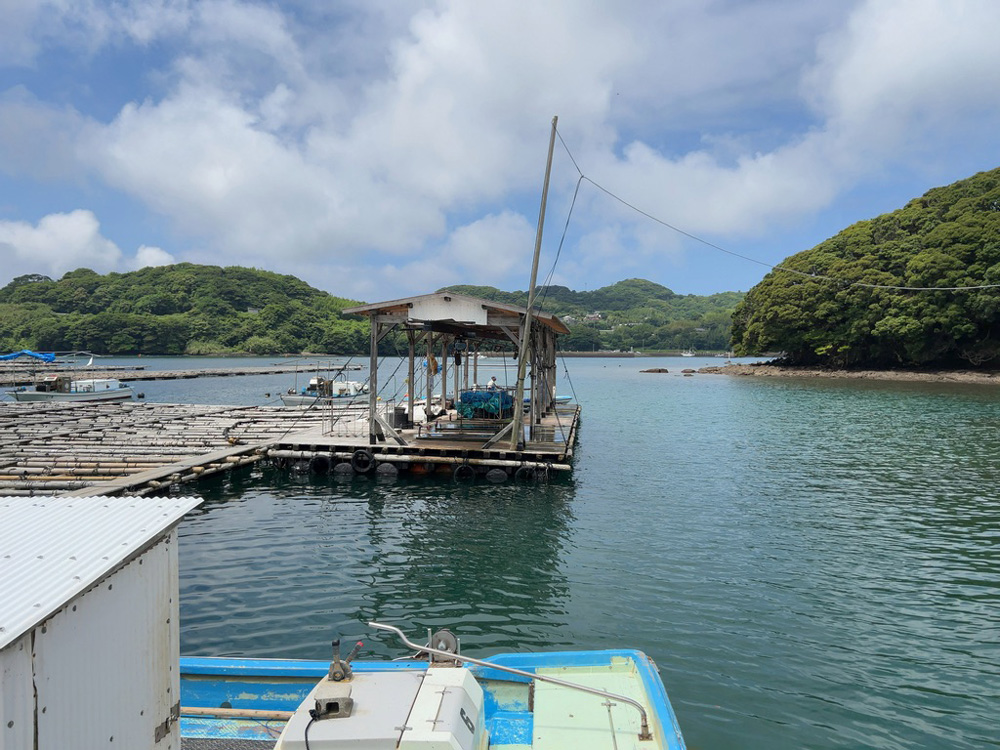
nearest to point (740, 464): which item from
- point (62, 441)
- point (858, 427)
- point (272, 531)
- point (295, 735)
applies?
point (858, 427)

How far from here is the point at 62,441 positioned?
79.8ft

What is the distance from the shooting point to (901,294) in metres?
69.9

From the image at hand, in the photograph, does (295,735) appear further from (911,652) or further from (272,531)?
(272,531)

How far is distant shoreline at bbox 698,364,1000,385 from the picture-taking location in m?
63.7

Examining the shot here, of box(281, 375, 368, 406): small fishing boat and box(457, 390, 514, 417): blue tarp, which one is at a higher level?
box(457, 390, 514, 417): blue tarp

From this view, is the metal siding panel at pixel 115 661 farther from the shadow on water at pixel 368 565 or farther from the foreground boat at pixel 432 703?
the shadow on water at pixel 368 565

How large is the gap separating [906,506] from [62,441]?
1141 inches

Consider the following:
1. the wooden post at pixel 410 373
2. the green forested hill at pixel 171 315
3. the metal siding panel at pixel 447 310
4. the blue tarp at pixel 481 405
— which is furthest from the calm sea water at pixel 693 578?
the green forested hill at pixel 171 315

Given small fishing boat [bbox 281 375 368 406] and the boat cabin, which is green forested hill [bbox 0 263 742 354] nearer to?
small fishing boat [bbox 281 375 368 406]

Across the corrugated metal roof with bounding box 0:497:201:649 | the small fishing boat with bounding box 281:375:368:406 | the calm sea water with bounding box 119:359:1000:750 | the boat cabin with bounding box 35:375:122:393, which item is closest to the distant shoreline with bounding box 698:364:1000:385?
the calm sea water with bounding box 119:359:1000:750

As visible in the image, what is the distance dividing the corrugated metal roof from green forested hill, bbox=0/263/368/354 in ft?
441

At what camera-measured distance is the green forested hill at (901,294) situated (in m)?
65.9

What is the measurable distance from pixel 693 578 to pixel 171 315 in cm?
16231

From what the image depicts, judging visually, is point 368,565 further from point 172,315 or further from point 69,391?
point 172,315
